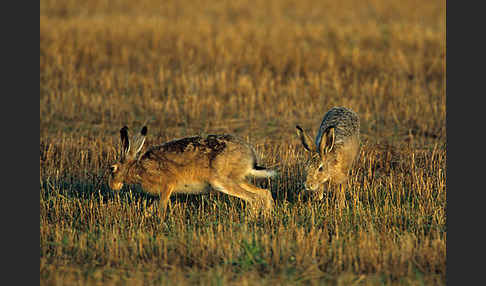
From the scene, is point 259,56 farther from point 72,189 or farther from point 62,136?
point 72,189

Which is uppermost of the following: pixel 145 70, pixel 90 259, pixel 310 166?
pixel 145 70

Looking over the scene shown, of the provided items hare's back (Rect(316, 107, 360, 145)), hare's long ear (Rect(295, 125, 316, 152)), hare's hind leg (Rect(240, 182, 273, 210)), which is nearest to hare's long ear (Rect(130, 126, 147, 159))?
hare's hind leg (Rect(240, 182, 273, 210))

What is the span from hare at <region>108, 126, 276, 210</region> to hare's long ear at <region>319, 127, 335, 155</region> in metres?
0.67

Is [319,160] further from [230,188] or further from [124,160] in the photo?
[124,160]

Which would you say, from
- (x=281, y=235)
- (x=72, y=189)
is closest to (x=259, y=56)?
(x=72, y=189)

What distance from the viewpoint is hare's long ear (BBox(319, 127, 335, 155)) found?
25.2 ft

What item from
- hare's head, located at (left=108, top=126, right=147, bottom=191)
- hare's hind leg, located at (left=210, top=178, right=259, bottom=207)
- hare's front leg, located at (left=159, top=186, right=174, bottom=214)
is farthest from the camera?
hare's head, located at (left=108, top=126, right=147, bottom=191)

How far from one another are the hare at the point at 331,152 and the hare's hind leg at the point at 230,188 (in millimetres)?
A: 730

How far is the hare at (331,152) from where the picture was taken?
7590 mm

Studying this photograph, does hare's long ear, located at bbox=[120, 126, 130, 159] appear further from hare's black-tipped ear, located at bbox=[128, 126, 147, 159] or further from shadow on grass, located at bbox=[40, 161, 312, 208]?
shadow on grass, located at bbox=[40, 161, 312, 208]

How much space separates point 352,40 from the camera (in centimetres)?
1866

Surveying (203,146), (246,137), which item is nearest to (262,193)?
(203,146)

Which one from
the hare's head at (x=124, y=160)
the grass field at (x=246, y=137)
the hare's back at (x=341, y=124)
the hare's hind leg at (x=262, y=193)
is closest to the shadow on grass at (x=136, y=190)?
the grass field at (x=246, y=137)

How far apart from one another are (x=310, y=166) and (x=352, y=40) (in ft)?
38.8
